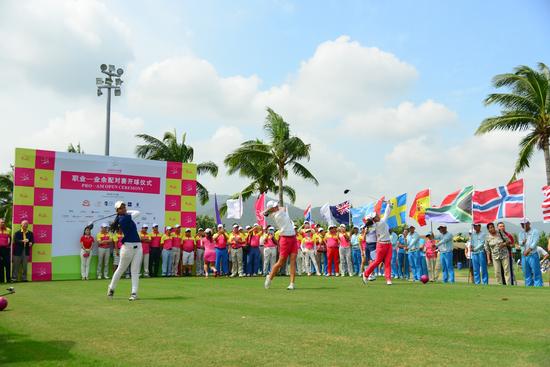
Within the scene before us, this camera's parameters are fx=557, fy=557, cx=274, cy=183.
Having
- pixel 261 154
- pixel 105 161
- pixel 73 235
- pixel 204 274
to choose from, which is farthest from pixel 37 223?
pixel 261 154

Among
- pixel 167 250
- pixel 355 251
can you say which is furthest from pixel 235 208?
pixel 355 251

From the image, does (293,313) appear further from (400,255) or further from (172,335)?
(400,255)

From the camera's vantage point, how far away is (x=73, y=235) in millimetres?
20031

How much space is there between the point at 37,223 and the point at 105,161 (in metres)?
3.31

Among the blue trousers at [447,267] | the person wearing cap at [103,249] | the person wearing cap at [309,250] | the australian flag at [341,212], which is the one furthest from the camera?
the australian flag at [341,212]

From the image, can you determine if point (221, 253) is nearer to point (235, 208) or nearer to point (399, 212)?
point (235, 208)

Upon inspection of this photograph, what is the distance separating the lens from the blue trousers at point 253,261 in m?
22.0

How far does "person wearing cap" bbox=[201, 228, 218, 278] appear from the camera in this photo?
70.2 feet

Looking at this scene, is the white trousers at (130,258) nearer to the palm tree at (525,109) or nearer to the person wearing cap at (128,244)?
the person wearing cap at (128,244)

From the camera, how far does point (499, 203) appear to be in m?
17.0

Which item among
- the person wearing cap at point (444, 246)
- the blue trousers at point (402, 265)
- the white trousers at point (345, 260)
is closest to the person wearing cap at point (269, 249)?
the white trousers at point (345, 260)

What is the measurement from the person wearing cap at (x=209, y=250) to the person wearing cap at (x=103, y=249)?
358cm

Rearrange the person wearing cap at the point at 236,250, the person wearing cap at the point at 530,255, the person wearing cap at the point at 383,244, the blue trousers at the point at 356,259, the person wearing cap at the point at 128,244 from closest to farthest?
the person wearing cap at the point at 128,244
the person wearing cap at the point at 383,244
the person wearing cap at the point at 530,255
the person wearing cap at the point at 236,250
the blue trousers at the point at 356,259

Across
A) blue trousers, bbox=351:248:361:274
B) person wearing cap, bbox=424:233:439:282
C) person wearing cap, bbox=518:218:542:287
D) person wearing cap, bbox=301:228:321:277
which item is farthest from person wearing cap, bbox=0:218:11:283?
person wearing cap, bbox=518:218:542:287
